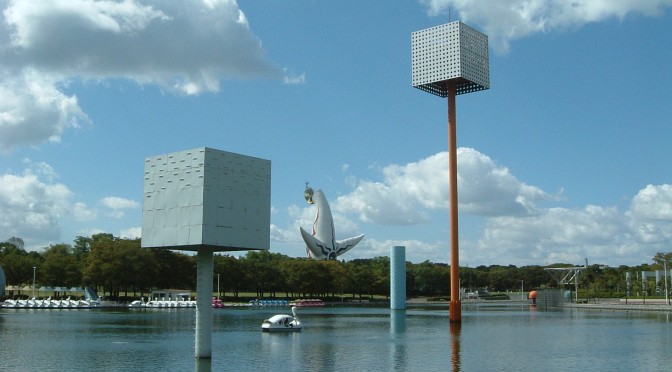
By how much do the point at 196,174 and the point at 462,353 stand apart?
621 inches

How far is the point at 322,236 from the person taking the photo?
162875 millimetres

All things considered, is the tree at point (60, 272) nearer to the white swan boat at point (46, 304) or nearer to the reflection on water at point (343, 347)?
the white swan boat at point (46, 304)

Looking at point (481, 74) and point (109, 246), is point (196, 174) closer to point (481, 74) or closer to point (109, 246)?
point (481, 74)

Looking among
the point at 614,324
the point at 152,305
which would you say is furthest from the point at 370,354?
the point at 152,305

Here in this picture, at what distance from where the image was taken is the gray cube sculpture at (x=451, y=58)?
6034 centimetres

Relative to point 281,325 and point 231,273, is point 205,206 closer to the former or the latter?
point 281,325

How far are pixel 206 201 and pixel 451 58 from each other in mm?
37615

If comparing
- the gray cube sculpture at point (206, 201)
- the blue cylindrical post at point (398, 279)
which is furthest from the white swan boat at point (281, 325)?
the blue cylindrical post at point (398, 279)

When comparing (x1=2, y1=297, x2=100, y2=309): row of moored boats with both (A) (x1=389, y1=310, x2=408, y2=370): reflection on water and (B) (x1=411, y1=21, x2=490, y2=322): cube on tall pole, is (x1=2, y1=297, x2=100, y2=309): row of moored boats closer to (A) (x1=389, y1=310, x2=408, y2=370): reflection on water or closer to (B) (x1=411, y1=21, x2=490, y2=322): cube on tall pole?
(A) (x1=389, y1=310, x2=408, y2=370): reflection on water

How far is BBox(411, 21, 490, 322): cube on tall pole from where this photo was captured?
58562 millimetres

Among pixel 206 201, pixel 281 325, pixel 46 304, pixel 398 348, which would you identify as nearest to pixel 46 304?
pixel 46 304

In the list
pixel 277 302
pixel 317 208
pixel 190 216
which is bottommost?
pixel 277 302

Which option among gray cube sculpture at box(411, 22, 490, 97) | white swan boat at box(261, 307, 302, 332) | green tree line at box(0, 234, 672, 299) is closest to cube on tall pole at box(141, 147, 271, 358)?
white swan boat at box(261, 307, 302, 332)

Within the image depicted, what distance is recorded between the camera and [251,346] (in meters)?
38.8
